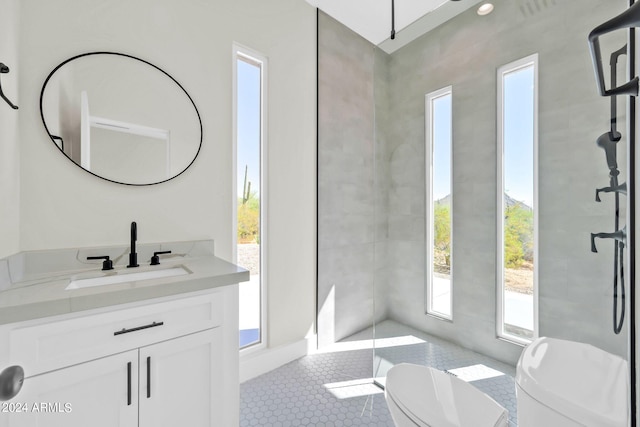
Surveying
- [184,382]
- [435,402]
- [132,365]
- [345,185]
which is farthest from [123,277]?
[345,185]

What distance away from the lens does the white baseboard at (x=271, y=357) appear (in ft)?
6.30

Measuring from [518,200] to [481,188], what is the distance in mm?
194

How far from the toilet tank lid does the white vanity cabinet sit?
1179 millimetres

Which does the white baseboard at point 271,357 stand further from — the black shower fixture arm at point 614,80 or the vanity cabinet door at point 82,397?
the black shower fixture arm at point 614,80

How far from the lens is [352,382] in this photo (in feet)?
6.22

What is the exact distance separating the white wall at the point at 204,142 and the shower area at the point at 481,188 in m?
0.22

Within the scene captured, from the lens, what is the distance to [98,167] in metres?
1.44

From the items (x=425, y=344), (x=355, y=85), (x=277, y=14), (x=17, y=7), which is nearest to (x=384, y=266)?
(x=425, y=344)

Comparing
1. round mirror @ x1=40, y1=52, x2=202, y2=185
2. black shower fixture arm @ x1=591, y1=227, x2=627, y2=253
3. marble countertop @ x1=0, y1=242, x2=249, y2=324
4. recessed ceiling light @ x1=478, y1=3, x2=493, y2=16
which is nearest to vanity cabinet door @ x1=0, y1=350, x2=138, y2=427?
marble countertop @ x1=0, y1=242, x2=249, y2=324

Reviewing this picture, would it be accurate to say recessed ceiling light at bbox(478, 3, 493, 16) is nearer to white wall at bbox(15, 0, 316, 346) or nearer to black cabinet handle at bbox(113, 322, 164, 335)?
white wall at bbox(15, 0, 316, 346)

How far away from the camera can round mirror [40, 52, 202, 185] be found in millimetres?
1355

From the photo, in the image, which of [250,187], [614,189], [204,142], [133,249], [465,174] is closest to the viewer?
[614,189]

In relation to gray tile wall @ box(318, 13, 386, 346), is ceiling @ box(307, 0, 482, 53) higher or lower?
higher

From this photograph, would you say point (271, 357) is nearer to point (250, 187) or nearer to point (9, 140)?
point (250, 187)
